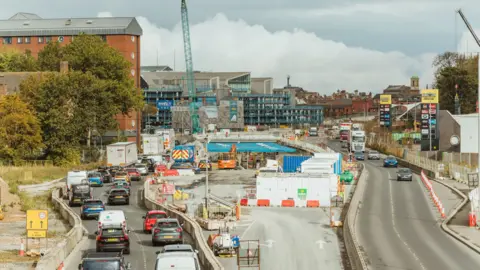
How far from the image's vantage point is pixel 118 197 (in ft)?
226

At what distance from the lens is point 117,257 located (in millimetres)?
33000

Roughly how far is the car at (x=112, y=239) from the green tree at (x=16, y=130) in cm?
6997

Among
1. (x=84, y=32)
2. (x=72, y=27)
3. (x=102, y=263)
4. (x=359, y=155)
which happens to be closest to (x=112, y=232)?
(x=102, y=263)

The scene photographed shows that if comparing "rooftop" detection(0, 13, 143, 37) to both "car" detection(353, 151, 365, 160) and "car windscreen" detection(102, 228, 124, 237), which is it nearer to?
"car" detection(353, 151, 365, 160)

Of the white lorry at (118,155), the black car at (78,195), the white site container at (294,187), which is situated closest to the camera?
the black car at (78,195)

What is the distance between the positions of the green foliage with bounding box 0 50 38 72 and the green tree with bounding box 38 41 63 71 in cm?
172

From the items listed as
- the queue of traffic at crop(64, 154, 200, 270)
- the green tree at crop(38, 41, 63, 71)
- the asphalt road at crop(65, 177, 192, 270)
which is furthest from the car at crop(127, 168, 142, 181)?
the green tree at crop(38, 41, 63, 71)

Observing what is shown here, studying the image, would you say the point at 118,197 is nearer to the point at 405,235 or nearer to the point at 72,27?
the point at 405,235

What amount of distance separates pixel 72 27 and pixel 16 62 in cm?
2156

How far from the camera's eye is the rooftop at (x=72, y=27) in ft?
579

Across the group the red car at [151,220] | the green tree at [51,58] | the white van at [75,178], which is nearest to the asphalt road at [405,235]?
the red car at [151,220]

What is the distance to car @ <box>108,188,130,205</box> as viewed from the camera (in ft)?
226

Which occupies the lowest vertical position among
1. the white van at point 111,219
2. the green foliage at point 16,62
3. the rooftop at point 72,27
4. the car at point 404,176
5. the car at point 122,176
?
the car at point 404,176

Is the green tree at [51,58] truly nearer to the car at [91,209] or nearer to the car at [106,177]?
the car at [106,177]
